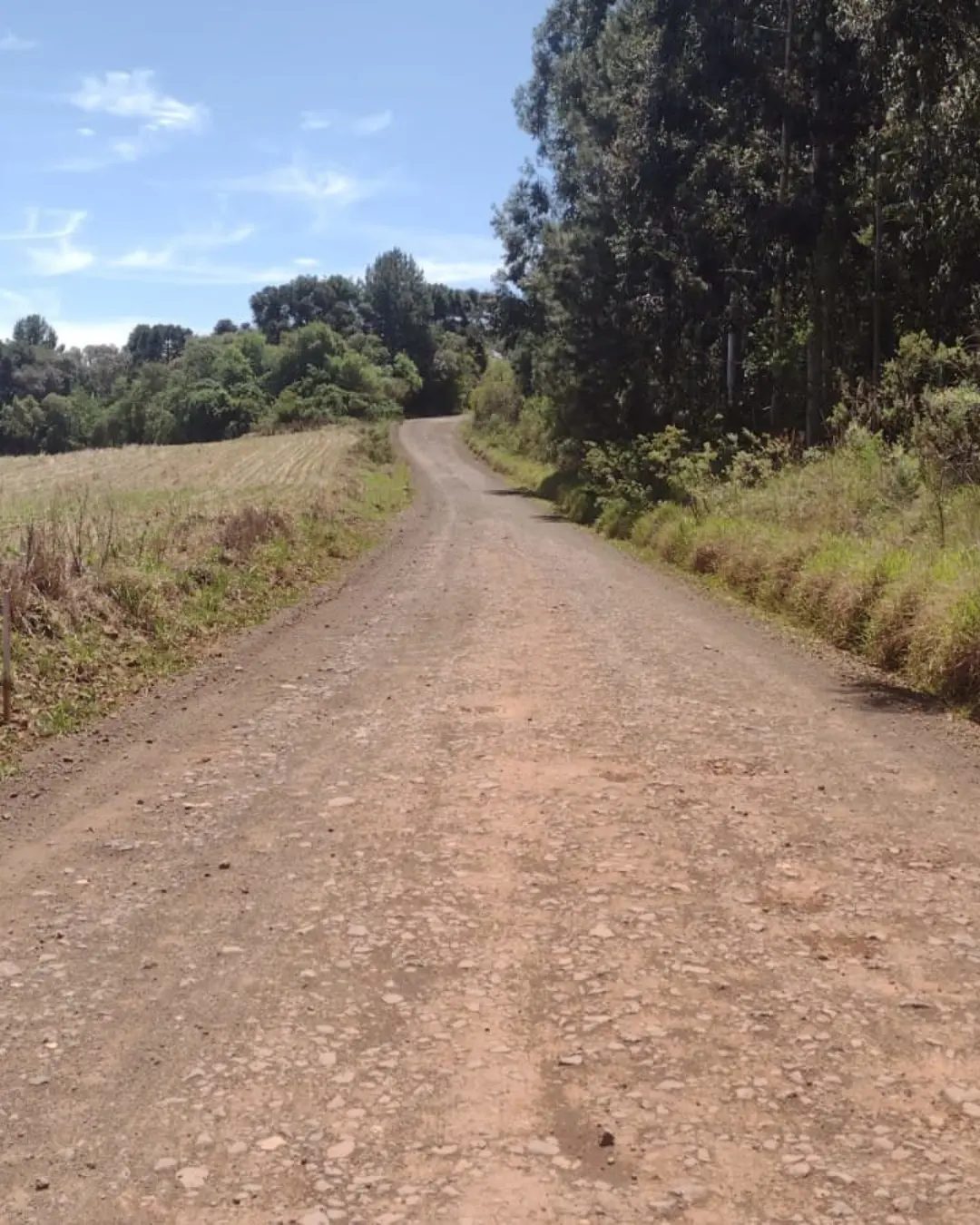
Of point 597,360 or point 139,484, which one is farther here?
point 139,484

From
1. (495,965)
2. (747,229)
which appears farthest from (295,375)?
(495,965)

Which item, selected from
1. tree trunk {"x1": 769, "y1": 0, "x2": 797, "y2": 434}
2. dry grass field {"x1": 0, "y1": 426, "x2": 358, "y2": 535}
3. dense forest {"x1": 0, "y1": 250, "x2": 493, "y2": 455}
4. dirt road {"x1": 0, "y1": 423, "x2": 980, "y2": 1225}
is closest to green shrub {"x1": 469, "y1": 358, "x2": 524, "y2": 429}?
dry grass field {"x1": 0, "y1": 426, "x2": 358, "y2": 535}

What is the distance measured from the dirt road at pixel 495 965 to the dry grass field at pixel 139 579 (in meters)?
1.02

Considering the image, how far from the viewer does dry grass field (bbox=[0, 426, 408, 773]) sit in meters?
8.93

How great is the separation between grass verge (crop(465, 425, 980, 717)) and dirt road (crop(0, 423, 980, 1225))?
1.54 metres

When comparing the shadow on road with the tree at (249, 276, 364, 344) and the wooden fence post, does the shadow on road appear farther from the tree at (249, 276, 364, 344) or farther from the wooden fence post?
the tree at (249, 276, 364, 344)

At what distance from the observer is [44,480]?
3997cm

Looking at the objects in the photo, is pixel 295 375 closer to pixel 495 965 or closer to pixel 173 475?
pixel 173 475

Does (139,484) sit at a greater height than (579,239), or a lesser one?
lesser

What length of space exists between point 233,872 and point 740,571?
11.5m

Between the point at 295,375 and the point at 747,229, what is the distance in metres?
84.1

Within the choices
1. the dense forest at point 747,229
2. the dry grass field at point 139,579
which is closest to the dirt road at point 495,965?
the dry grass field at point 139,579

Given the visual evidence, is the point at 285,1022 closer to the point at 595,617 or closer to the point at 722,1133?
the point at 722,1133

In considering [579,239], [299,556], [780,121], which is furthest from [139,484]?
[780,121]
